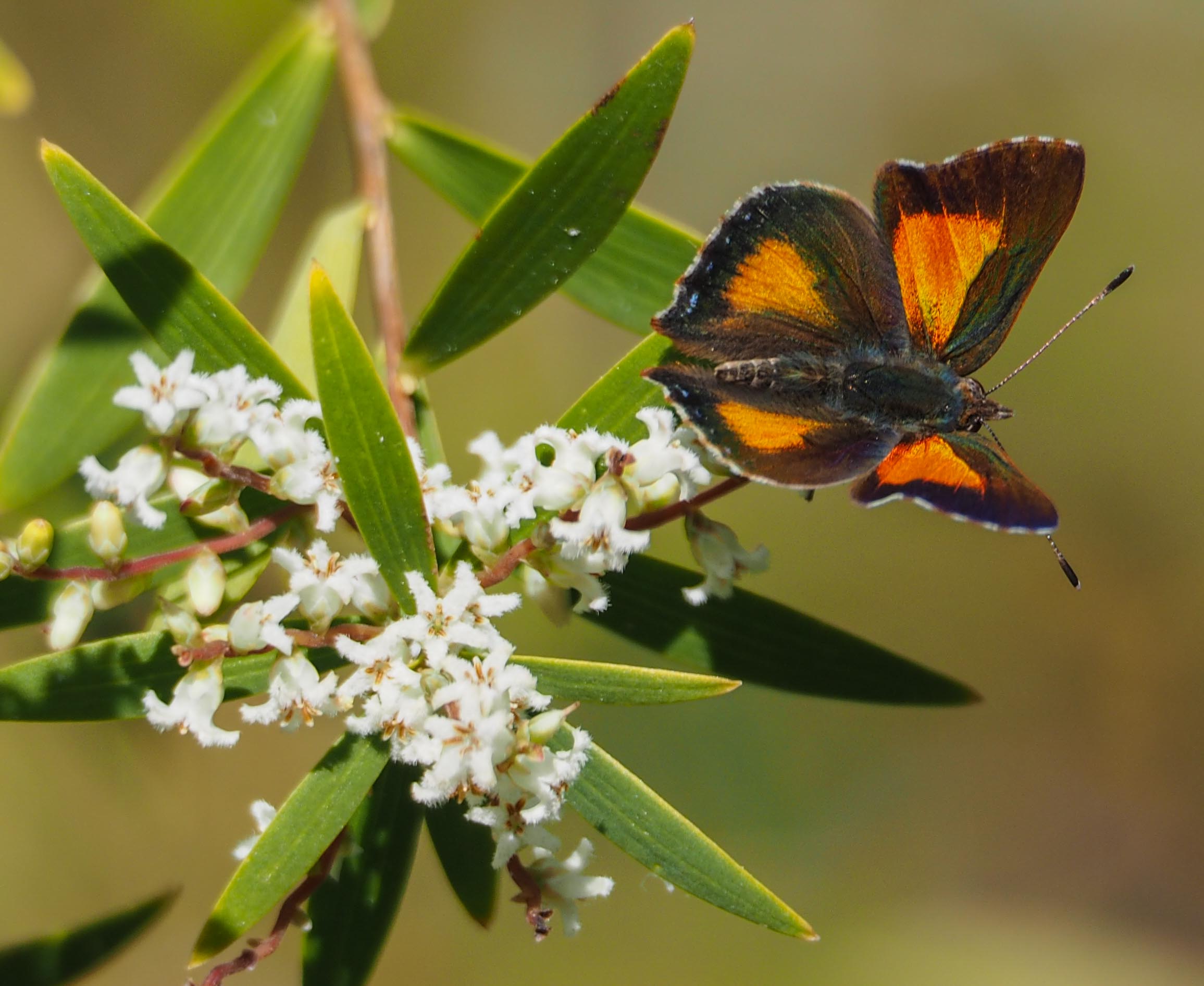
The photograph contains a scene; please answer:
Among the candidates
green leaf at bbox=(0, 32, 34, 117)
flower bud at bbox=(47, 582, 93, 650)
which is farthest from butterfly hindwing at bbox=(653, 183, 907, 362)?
green leaf at bbox=(0, 32, 34, 117)

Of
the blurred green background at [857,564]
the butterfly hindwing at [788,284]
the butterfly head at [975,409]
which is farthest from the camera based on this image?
the blurred green background at [857,564]

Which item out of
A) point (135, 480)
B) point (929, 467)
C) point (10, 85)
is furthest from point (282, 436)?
point (10, 85)

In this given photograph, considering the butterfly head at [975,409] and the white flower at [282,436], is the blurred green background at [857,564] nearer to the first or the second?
the butterfly head at [975,409]

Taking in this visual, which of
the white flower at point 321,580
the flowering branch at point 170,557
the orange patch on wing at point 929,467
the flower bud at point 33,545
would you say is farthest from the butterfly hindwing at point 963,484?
the flower bud at point 33,545

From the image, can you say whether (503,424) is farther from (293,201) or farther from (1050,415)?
(1050,415)

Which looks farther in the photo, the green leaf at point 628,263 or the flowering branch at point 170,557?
the green leaf at point 628,263

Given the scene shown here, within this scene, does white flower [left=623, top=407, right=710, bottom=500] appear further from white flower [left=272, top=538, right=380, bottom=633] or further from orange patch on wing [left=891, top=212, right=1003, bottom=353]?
orange patch on wing [left=891, top=212, right=1003, bottom=353]

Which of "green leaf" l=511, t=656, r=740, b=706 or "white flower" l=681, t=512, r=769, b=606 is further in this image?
"white flower" l=681, t=512, r=769, b=606

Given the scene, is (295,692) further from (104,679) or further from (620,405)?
(620,405)
